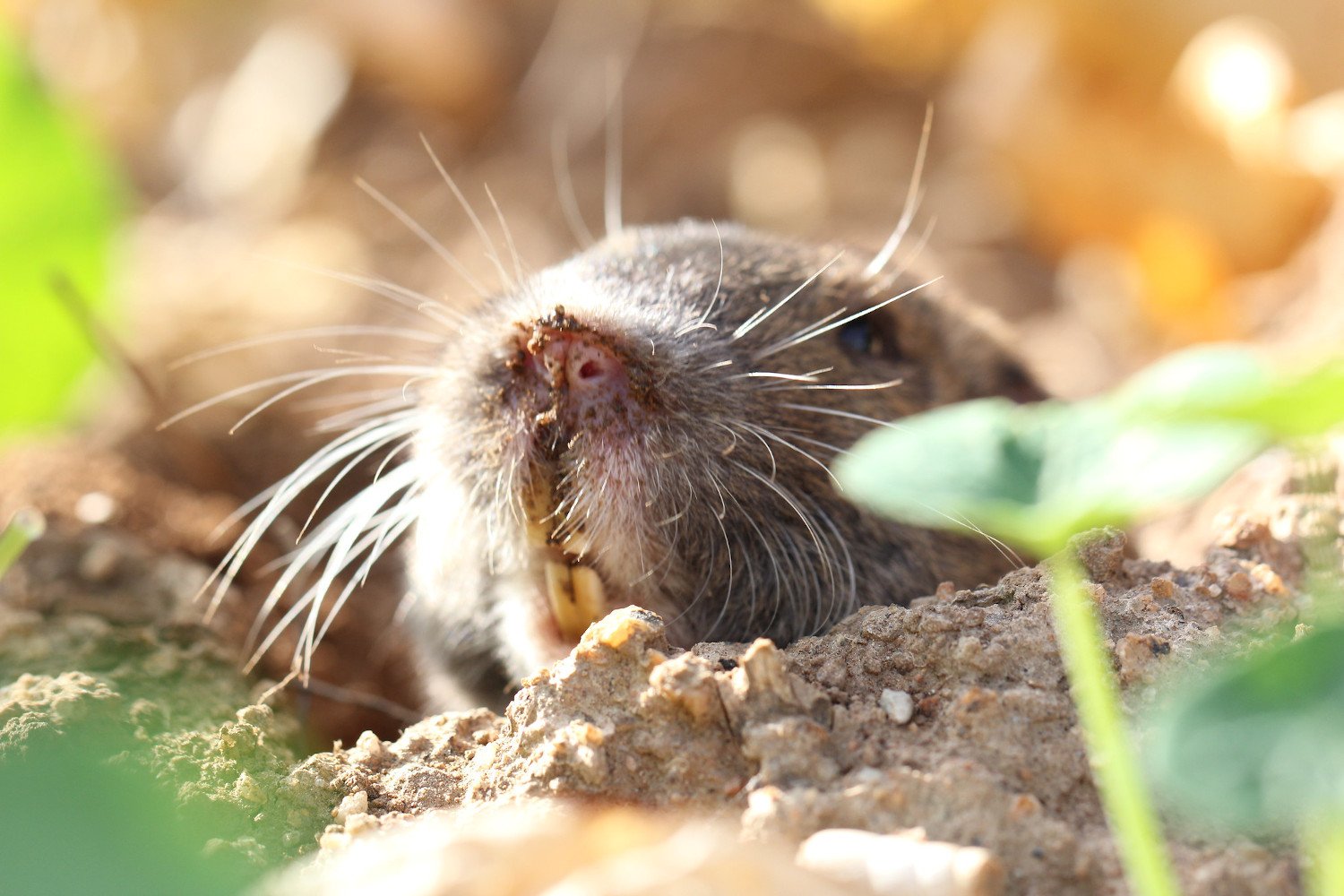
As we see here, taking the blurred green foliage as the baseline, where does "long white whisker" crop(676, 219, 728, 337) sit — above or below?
above

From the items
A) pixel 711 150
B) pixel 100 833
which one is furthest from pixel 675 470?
pixel 711 150

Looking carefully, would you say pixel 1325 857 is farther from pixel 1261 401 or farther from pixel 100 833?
pixel 100 833

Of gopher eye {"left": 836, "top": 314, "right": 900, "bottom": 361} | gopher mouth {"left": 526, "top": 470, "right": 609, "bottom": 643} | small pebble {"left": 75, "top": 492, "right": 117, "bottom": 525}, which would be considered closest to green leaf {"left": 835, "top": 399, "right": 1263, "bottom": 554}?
gopher mouth {"left": 526, "top": 470, "right": 609, "bottom": 643}

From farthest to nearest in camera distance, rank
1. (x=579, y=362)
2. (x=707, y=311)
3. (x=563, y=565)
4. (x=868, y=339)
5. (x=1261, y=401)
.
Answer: (x=868, y=339)
(x=707, y=311)
(x=563, y=565)
(x=579, y=362)
(x=1261, y=401)

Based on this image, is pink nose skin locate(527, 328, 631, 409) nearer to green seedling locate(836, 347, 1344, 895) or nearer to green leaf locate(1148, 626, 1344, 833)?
green seedling locate(836, 347, 1344, 895)

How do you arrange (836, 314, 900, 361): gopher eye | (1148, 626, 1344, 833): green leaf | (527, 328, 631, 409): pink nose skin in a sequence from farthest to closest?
Result: (836, 314, 900, 361): gopher eye < (527, 328, 631, 409): pink nose skin < (1148, 626, 1344, 833): green leaf

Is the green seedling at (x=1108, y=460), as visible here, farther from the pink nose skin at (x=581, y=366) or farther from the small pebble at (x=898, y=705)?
the pink nose skin at (x=581, y=366)
